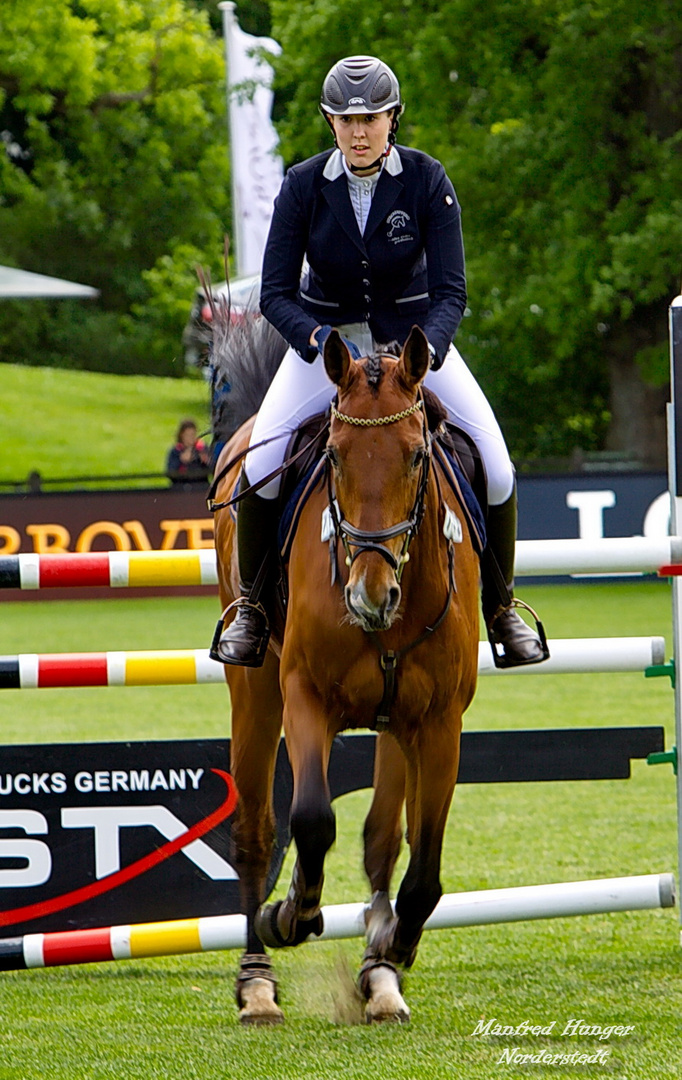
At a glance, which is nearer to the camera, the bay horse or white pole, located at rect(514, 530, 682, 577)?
the bay horse

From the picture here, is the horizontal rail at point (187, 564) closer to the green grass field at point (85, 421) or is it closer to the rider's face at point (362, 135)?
the rider's face at point (362, 135)

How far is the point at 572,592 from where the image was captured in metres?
18.3

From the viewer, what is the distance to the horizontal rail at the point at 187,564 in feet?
15.7

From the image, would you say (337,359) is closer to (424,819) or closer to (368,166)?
(368,166)

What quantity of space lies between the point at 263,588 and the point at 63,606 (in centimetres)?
1400

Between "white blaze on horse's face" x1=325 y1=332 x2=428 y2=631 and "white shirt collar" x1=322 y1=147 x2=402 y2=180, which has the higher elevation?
"white shirt collar" x1=322 y1=147 x2=402 y2=180

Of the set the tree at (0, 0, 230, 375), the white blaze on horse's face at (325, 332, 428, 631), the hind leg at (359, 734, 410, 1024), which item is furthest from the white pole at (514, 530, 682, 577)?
the tree at (0, 0, 230, 375)

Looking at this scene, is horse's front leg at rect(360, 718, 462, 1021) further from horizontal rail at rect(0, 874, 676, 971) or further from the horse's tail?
the horse's tail

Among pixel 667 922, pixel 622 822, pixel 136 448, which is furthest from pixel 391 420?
pixel 136 448

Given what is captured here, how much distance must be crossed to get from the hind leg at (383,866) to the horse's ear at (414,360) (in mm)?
1299

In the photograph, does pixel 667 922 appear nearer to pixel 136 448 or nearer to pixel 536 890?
pixel 536 890

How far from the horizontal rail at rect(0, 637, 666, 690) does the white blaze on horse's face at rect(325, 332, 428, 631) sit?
1.22 meters

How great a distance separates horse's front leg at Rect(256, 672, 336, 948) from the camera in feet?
12.9

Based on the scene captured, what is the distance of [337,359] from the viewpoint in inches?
149
